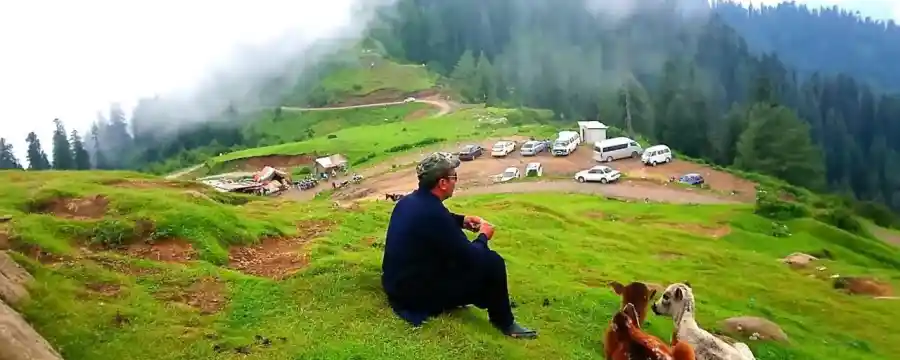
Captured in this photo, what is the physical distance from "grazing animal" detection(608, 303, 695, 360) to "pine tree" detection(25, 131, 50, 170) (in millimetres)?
140680

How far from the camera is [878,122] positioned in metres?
174

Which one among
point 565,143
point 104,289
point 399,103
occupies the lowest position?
point 565,143

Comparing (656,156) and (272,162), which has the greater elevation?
(656,156)

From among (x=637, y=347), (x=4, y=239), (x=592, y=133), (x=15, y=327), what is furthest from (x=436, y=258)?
(x=592, y=133)

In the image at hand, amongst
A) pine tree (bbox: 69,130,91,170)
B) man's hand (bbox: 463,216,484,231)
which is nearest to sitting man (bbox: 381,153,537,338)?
man's hand (bbox: 463,216,484,231)

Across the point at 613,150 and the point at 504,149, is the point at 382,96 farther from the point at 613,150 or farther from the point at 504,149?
the point at 613,150

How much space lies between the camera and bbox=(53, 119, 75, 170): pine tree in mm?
133875

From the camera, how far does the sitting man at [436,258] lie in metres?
11.5

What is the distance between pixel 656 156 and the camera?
71.7 meters

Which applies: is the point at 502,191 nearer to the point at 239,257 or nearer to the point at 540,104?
the point at 239,257

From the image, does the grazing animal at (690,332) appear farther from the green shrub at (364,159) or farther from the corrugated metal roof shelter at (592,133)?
the green shrub at (364,159)

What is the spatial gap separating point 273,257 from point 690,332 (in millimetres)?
9138

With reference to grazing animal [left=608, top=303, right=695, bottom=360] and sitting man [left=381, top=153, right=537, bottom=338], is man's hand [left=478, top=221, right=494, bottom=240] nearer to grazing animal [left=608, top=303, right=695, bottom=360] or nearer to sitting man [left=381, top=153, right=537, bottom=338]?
sitting man [left=381, top=153, right=537, bottom=338]

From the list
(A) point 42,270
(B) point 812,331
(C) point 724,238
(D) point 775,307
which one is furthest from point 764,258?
(A) point 42,270
